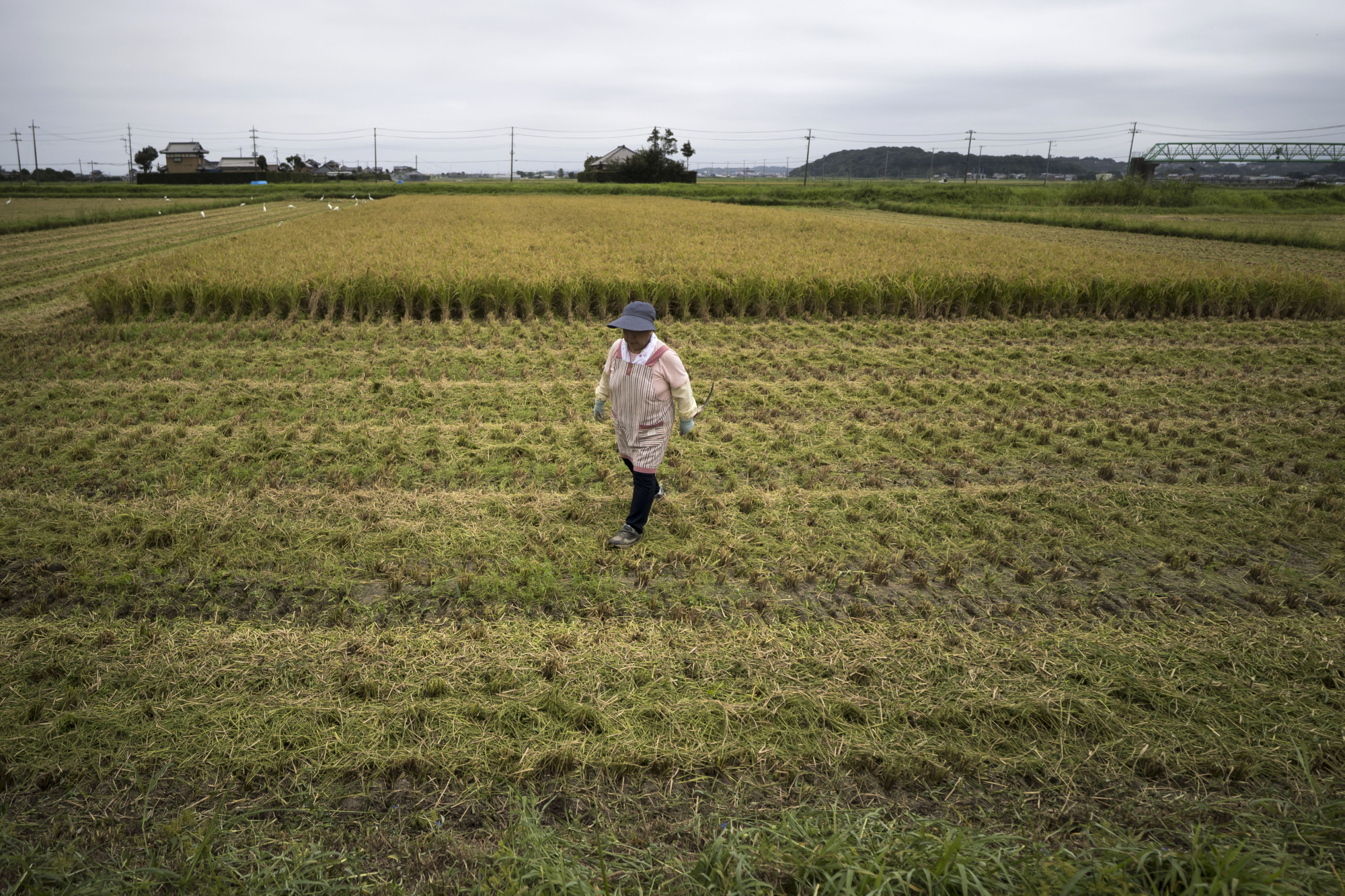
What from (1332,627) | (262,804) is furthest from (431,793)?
(1332,627)

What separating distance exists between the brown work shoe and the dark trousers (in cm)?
3

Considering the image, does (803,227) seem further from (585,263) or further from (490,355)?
(490,355)

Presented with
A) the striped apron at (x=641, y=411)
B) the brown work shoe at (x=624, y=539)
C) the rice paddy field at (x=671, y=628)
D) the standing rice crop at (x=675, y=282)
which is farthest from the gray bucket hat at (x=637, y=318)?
the standing rice crop at (x=675, y=282)

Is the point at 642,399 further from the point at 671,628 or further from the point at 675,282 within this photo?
the point at 675,282

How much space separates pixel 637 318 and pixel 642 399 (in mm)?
467

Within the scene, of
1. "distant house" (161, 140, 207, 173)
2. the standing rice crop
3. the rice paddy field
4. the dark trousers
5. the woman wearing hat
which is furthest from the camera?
"distant house" (161, 140, 207, 173)


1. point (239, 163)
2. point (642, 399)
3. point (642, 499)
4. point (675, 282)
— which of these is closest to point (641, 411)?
point (642, 399)

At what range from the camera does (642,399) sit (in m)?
3.97

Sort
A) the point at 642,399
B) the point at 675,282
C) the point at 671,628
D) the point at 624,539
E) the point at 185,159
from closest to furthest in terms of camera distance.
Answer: the point at 671,628 → the point at 642,399 → the point at 624,539 → the point at 675,282 → the point at 185,159

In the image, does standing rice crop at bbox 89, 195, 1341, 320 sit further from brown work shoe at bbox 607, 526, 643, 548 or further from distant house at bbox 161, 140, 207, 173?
distant house at bbox 161, 140, 207, 173

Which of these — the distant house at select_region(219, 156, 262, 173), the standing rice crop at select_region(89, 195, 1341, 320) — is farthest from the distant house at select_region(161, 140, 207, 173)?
the standing rice crop at select_region(89, 195, 1341, 320)

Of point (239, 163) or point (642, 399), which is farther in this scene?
point (239, 163)

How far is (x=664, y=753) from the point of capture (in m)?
2.57

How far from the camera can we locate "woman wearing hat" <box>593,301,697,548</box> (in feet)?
12.8
